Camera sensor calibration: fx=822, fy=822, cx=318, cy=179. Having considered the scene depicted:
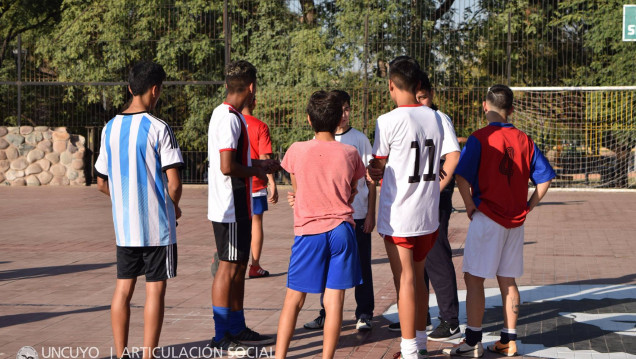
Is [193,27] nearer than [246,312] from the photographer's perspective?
No

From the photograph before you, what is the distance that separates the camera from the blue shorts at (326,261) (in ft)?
15.9

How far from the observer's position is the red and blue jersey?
18.0 ft

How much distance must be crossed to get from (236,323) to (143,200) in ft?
4.05

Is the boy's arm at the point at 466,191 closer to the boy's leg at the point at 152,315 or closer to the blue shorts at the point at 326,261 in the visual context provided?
the blue shorts at the point at 326,261

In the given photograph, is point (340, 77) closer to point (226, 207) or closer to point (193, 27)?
point (193, 27)

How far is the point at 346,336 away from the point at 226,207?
4.39 feet

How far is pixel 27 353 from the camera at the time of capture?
17.6 feet

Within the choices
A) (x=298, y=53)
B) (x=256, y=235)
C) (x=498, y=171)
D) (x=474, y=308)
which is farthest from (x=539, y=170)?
(x=298, y=53)

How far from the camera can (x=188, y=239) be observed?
11.3 metres

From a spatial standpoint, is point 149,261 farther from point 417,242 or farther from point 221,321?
point 417,242

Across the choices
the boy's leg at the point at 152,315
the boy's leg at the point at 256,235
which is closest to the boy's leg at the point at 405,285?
the boy's leg at the point at 152,315

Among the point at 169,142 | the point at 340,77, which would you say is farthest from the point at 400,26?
the point at 169,142

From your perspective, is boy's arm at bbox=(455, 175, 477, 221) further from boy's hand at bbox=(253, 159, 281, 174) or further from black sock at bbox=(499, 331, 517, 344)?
boy's hand at bbox=(253, 159, 281, 174)

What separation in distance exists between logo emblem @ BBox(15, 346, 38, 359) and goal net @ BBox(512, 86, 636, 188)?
1663 centimetres
